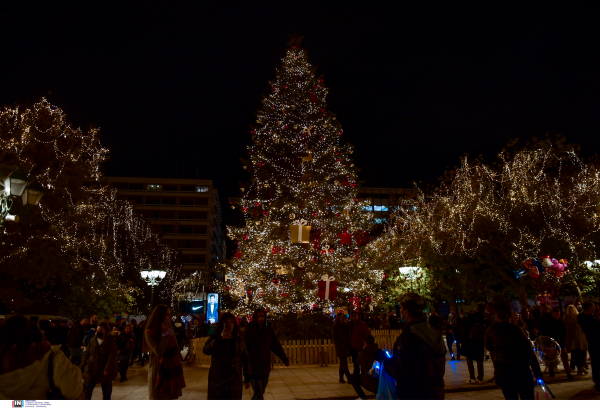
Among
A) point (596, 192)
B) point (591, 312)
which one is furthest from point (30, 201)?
point (596, 192)

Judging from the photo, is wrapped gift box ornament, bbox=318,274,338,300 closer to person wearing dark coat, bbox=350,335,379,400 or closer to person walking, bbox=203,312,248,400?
person walking, bbox=203,312,248,400

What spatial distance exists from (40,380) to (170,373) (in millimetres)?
2230

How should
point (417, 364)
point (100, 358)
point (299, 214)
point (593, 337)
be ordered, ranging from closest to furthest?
point (417, 364) < point (100, 358) < point (593, 337) < point (299, 214)

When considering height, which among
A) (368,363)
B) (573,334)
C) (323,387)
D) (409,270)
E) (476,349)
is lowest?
(323,387)

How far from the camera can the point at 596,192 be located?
73.7 feet

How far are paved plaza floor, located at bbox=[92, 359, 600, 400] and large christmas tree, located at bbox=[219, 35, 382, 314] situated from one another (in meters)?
4.47

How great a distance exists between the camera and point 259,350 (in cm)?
665

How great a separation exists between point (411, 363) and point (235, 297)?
581 inches

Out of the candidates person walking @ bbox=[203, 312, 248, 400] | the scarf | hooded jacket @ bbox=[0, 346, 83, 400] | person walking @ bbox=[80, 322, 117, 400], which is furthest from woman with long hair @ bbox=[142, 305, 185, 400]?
hooded jacket @ bbox=[0, 346, 83, 400]

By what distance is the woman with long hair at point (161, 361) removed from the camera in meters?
5.06

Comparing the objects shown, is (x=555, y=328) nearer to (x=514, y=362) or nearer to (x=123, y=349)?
(x=514, y=362)

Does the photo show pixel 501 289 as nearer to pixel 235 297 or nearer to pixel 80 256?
pixel 235 297

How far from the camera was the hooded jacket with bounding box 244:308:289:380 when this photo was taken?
259 inches

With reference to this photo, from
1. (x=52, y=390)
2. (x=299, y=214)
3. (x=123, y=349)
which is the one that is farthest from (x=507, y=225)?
(x=52, y=390)
